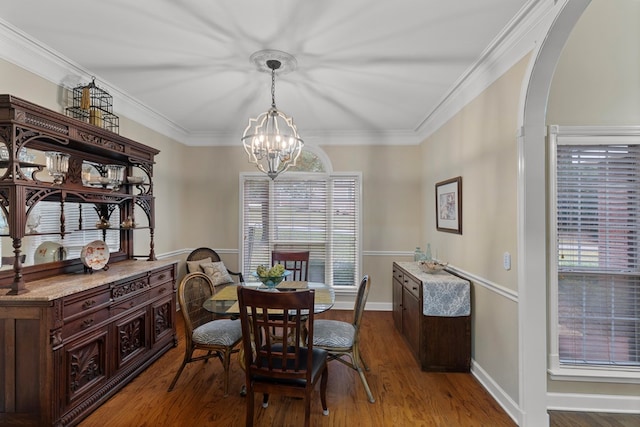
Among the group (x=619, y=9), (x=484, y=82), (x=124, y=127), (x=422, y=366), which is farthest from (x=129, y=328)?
(x=619, y=9)

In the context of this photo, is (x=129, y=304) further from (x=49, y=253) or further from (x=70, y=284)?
(x=49, y=253)

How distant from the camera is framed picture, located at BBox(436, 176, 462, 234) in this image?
10.9 feet

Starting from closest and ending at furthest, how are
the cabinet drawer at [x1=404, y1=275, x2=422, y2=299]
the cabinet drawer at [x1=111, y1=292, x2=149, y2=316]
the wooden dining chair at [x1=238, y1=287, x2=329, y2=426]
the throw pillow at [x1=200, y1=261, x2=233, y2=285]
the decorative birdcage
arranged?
1. the wooden dining chair at [x1=238, y1=287, x2=329, y2=426]
2. the cabinet drawer at [x1=111, y1=292, x2=149, y2=316]
3. the decorative birdcage
4. the cabinet drawer at [x1=404, y1=275, x2=422, y2=299]
5. the throw pillow at [x1=200, y1=261, x2=233, y2=285]

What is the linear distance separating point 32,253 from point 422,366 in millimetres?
3526

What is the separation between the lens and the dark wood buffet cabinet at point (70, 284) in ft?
6.59

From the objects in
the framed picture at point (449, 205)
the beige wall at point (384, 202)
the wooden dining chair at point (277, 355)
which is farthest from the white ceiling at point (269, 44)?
the wooden dining chair at point (277, 355)

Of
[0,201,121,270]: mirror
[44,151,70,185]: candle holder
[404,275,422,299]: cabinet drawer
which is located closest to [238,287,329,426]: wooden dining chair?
[404,275,422,299]: cabinet drawer

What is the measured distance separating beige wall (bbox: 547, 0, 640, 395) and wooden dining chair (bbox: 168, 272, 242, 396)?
2.56 metres

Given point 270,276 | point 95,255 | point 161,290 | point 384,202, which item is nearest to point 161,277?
point 161,290

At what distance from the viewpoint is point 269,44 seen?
244 centimetres

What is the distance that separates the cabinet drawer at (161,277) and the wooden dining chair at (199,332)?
1.67 ft

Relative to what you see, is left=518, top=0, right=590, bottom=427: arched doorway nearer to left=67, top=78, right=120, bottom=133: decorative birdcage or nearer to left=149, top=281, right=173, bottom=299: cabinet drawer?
left=149, top=281, right=173, bottom=299: cabinet drawer

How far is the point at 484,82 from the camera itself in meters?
2.77

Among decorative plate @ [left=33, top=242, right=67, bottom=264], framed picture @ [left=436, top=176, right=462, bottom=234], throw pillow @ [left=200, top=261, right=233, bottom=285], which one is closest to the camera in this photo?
decorative plate @ [left=33, top=242, right=67, bottom=264]
